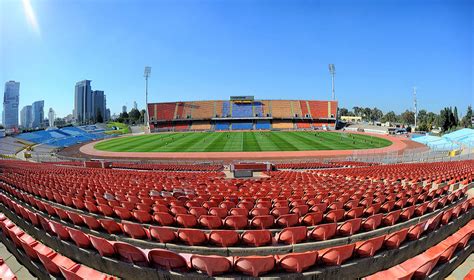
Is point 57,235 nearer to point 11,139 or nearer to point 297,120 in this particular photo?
point 11,139

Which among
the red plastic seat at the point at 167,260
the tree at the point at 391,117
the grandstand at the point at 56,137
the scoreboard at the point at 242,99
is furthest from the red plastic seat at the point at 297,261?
the tree at the point at 391,117

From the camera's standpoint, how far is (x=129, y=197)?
28.6ft

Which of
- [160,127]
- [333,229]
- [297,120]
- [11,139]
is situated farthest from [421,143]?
[11,139]

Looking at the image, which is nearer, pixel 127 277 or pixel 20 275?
pixel 127 277

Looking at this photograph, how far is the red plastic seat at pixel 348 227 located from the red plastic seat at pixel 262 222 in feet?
4.93

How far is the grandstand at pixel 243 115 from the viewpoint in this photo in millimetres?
98125

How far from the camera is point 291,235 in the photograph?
5188 mm

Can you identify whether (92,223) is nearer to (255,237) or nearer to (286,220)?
(255,237)

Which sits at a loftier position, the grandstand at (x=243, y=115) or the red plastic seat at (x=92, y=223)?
the grandstand at (x=243, y=115)

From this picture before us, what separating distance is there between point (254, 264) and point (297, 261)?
65 centimetres

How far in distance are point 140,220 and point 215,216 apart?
199 cm

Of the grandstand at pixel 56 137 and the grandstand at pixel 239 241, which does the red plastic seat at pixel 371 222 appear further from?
the grandstand at pixel 56 137

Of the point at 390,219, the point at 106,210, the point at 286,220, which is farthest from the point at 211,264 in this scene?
the point at 390,219

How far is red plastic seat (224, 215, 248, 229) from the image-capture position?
6069 mm
